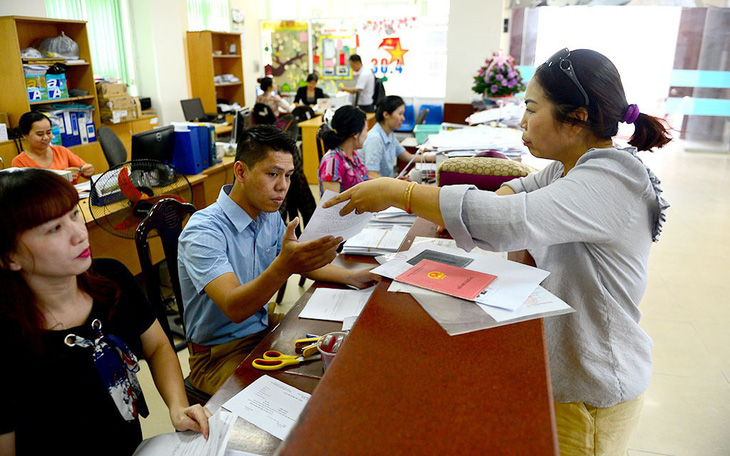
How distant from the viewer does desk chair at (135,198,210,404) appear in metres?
1.66

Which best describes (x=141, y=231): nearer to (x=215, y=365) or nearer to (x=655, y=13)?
(x=215, y=365)

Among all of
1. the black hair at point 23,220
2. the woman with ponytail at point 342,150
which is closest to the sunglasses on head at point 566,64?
the black hair at point 23,220

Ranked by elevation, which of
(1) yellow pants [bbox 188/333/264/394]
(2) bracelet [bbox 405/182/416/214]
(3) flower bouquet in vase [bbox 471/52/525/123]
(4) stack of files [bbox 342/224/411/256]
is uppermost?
(3) flower bouquet in vase [bbox 471/52/525/123]

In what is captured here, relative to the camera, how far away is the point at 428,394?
611 mm

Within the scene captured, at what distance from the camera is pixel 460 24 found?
16.5ft

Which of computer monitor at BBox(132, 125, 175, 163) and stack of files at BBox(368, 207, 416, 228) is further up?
computer monitor at BBox(132, 125, 175, 163)

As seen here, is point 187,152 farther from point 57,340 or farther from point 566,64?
point 566,64

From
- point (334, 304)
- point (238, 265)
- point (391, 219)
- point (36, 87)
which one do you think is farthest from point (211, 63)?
point (334, 304)

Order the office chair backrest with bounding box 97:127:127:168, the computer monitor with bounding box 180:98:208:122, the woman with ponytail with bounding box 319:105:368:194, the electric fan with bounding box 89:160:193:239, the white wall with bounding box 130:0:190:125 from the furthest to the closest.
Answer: the computer monitor with bounding box 180:98:208:122 < the white wall with bounding box 130:0:190:125 < the office chair backrest with bounding box 97:127:127:168 < the woman with ponytail with bounding box 319:105:368:194 < the electric fan with bounding box 89:160:193:239

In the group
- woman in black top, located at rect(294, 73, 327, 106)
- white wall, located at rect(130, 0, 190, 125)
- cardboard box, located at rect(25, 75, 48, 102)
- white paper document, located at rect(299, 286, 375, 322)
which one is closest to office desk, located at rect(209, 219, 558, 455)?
white paper document, located at rect(299, 286, 375, 322)

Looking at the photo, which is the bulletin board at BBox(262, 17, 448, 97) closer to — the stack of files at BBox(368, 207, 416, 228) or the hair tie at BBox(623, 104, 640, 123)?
the stack of files at BBox(368, 207, 416, 228)

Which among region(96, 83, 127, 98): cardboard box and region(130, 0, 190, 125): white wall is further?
region(130, 0, 190, 125): white wall

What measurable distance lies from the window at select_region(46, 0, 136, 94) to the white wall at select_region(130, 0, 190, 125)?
13 centimetres

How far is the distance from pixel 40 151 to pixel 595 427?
405cm
